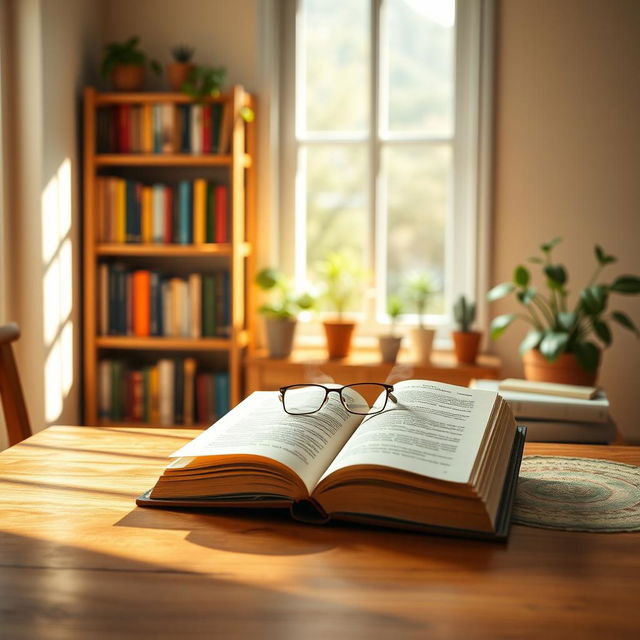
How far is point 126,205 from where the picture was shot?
365 centimetres

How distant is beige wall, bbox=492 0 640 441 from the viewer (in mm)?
3584

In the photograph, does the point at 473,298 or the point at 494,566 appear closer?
the point at 494,566

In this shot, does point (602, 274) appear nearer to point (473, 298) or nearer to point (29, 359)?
point (473, 298)

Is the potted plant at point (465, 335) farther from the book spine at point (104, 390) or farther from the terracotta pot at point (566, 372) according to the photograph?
the book spine at point (104, 390)

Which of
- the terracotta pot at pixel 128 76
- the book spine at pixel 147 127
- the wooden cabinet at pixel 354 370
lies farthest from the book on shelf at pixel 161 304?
the terracotta pot at pixel 128 76

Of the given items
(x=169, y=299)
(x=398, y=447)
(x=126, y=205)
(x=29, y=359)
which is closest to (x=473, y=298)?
(x=169, y=299)

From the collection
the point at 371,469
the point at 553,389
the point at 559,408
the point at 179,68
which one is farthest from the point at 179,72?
the point at 371,469

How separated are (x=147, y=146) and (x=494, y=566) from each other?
303cm

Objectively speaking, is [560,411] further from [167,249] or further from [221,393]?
[167,249]

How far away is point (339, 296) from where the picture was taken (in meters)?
3.75

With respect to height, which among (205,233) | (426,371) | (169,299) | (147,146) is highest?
(147,146)

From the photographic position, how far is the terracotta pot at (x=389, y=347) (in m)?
3.47

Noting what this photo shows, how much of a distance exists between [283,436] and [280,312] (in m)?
2.52

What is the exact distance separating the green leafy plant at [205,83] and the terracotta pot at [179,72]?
9cm
